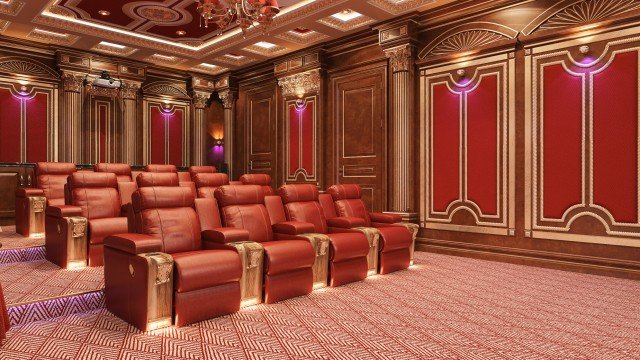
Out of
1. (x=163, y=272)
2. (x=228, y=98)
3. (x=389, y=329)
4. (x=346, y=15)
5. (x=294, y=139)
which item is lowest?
(x=389, y=329)

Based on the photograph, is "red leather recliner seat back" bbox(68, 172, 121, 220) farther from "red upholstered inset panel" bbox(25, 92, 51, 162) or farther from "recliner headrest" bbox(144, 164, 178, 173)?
"red upholstered inset panel" bbox(25, 92, 51, 162)

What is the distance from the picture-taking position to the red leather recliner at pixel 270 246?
140 inches

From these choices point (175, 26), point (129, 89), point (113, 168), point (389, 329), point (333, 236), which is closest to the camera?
point (389, 329)

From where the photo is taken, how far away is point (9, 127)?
796 centimetres

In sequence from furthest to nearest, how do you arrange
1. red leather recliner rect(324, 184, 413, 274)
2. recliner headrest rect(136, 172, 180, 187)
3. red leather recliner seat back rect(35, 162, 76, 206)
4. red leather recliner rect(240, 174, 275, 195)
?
red leather recliner rect(240, 174, 275, 195) → red leather recliner seat back rect(35, 162, 76, 206) → red leather recliner rect(324, 184, 413, 274) → recliner headrest rect(136, 172, 180, 187)

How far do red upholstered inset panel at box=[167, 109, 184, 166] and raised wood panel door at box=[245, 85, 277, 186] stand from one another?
1536 mm

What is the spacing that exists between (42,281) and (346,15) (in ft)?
17.2

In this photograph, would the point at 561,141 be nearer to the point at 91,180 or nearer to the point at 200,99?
the point at 91,180

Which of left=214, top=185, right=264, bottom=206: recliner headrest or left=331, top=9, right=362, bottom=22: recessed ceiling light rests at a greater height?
left=331, top=9, right=362, bottom=22: recessed ceiling light

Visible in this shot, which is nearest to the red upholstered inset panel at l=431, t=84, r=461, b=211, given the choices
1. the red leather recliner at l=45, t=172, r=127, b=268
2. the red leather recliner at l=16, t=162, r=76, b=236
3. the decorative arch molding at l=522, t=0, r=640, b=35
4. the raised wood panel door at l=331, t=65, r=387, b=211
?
the raised wood panel door at l=331, t=65, r=387, b=211

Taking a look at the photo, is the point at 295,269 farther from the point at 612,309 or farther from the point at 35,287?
the point at 612,309

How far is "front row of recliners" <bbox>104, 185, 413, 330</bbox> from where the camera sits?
2.97 metres

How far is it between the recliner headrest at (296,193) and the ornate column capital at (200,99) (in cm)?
616

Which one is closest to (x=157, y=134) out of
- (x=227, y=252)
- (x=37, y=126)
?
(x=37, y=126)
